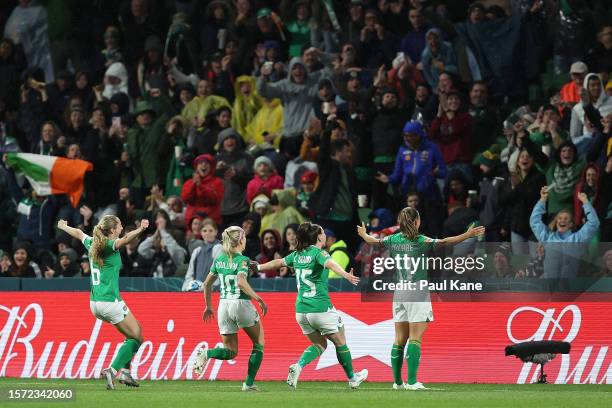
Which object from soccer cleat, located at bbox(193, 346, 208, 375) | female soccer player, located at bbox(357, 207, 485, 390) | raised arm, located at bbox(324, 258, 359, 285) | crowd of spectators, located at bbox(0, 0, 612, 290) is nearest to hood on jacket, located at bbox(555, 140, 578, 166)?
crowd of spectators, located at bbox(0, 0, 612, 290)

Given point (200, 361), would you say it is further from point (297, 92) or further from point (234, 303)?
point (297, 92)

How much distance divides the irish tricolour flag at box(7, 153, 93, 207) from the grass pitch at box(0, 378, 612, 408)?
6.34 m

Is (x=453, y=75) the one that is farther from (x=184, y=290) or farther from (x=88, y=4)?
(x=88, y=4)

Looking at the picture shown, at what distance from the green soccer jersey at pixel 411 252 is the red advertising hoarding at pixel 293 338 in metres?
2.63

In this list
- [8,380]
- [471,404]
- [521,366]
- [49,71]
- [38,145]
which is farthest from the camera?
[49,71]

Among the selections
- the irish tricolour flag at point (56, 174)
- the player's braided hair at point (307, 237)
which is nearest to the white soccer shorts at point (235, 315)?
the player's braided hair at point (307, 237)

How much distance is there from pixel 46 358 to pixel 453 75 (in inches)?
303

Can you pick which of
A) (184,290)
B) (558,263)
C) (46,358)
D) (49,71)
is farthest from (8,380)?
(49,71)

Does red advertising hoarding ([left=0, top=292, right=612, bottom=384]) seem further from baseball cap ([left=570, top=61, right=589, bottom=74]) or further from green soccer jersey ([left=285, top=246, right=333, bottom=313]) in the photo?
baseball cap ([left=570, top=61, right=589, bottom=74])

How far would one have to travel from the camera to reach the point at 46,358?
20484mm

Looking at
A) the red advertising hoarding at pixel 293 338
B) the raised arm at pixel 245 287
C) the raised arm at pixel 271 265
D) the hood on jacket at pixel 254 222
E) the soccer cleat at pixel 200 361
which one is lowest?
the red advertising hoarding at pixel 293 338

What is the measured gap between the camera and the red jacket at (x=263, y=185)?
23.0 metres

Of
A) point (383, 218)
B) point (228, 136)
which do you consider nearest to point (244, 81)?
point (228, 136)

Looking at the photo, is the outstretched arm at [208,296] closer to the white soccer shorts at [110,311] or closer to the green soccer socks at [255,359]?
the green soccer socks at [255,359]
